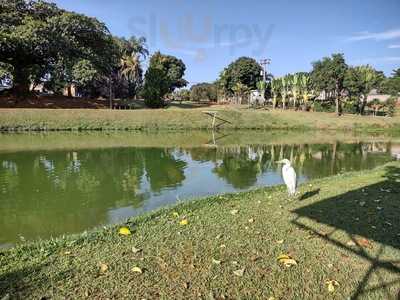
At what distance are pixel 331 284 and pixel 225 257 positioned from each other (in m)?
1.44

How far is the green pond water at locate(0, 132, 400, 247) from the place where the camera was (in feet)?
32.7

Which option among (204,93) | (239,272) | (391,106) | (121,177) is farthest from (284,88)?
(239,272)

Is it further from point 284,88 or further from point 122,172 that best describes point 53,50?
point 284,88

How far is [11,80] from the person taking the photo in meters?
43.1

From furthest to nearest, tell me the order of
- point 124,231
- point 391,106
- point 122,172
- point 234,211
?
point 391,106
point 122,172
point 234,211
point 124,231

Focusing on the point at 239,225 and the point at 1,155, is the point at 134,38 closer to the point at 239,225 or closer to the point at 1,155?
the point at 1,155

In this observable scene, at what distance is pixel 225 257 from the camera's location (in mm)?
5684

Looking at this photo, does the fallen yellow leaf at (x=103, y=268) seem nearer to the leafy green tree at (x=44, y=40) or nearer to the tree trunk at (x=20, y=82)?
the leafy green tree at (x=44, y=40)

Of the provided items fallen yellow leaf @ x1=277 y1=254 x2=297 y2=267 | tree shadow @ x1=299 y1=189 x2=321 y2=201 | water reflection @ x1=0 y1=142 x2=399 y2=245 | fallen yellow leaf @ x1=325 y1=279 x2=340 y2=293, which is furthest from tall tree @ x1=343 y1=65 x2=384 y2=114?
fallen yellow leaf @ x1=325 y1=279 x2=340 y2=293

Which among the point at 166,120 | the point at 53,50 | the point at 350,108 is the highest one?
the point at 53,50

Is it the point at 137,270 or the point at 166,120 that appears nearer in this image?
the point at 137,270

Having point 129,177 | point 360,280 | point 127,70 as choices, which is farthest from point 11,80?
point 360,280

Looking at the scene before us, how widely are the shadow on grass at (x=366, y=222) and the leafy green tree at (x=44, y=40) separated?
125ft

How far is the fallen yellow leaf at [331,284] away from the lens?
4809 mm
